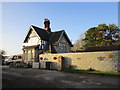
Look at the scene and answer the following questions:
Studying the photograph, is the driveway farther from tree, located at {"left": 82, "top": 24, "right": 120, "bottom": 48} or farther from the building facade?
tree, located at {"left": 82, "top": 24, "right": 120, "bottom": 48}

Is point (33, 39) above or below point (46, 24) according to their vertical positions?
below

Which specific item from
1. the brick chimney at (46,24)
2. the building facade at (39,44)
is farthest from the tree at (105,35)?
the brick chimney at (46,24)

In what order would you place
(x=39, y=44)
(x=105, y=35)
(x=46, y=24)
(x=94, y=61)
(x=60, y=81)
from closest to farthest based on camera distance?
(x=60, y=81) < (x=94, y=61) < (x=39, y=44) < (x=46, y=24) < (x=105, y=35)

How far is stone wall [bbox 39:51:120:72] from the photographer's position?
13.8 metres

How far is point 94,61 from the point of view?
15242 mm

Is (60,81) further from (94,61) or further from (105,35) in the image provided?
(105,35)

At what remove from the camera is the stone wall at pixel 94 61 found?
1378cm

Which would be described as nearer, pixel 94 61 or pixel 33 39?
pixel 94 61

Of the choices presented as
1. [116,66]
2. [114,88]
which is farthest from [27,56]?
[114,88]

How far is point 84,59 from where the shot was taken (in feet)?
53.0

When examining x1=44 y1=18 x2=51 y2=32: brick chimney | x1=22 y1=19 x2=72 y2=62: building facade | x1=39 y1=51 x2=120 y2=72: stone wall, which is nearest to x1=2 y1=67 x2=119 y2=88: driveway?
x1=39 y1=51 x2=120 y2=72: stone wall

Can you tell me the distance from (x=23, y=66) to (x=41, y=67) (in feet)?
14.3

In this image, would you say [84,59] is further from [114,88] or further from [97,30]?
[97,30]

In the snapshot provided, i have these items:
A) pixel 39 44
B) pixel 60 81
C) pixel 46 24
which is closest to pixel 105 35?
pixel 46 24
